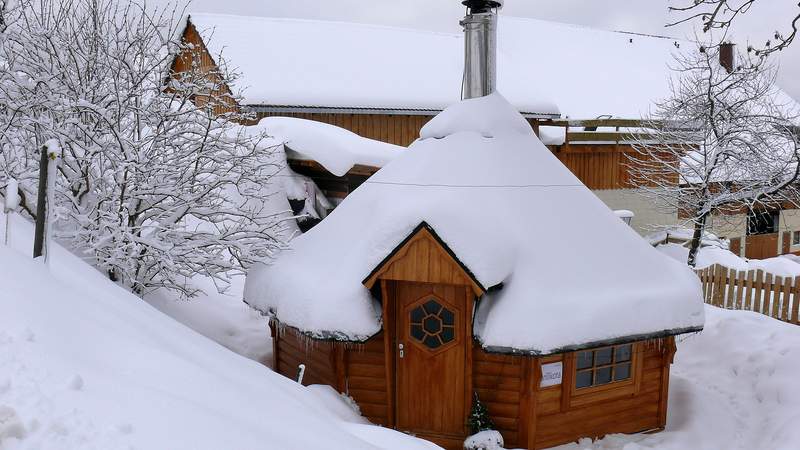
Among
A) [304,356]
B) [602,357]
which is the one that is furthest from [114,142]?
[602,357]

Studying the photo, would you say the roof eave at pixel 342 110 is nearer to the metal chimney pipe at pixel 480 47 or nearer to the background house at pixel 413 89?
the background house at pixel 413 89

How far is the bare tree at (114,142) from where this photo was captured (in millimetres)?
8312

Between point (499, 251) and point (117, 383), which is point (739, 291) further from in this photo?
point (117, 383)

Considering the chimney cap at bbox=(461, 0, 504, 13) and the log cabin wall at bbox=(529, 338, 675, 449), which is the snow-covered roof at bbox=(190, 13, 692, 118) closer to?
the chimney cap at bbox=(461, 0, 504, 13)

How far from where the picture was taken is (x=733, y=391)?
9578mm

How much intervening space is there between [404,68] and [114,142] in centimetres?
1364

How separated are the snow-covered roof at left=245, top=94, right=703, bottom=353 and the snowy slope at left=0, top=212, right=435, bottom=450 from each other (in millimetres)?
2892

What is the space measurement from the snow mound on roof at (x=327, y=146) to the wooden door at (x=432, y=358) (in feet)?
22.8

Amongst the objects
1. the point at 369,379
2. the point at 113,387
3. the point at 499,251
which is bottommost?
the point at 369,379

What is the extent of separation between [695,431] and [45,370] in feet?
26.6

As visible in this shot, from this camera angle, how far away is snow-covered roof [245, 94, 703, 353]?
292 inches

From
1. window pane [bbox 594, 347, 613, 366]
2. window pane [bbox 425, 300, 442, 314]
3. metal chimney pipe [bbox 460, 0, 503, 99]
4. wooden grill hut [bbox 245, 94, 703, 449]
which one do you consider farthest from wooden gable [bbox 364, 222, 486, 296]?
metal chimney pipe [bbox 460, 0, 503, 99]

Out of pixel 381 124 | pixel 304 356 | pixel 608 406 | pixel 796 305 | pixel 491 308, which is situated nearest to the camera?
pixel 491 308

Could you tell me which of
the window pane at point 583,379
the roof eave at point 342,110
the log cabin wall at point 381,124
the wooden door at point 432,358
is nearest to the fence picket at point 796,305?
the window pane at point 583,379
